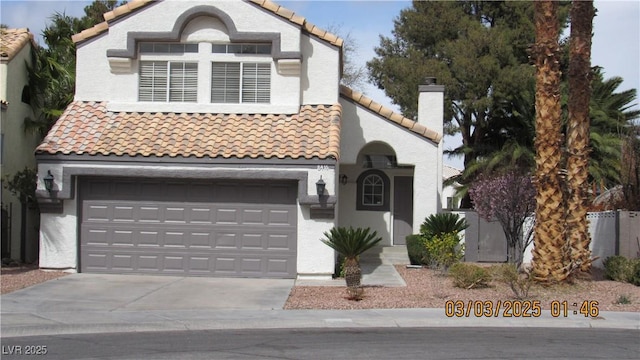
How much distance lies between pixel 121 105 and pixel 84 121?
3.31 ft

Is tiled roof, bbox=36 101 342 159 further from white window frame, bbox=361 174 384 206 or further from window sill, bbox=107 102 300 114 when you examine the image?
white window frame, bbox=361 174 384 206

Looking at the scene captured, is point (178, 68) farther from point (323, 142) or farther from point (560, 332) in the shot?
point (560, 332)

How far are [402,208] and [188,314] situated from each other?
445 inches

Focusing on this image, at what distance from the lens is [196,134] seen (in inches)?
644

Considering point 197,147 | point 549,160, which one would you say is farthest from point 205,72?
point 549,160

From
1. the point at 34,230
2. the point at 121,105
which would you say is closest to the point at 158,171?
the point at 121,105

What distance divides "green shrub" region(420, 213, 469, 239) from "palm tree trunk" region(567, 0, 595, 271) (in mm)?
3133

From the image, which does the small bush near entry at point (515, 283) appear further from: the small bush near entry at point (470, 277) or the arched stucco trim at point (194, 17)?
the arched stucco trim at point (194, 17)

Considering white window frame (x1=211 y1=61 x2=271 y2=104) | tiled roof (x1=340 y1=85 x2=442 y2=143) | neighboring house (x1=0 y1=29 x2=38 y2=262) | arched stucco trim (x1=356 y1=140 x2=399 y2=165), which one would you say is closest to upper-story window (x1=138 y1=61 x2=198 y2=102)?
white window frame (x1=211 y1=61 x2=271 y2=104)

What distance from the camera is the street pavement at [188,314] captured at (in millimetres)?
10688

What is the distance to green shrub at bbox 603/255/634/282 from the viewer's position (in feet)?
50.3

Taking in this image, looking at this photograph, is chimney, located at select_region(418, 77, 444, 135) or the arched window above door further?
the arched window above door

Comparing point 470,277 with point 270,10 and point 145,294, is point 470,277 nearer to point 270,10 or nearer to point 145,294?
point 145,294

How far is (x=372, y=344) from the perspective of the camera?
9.38 m
